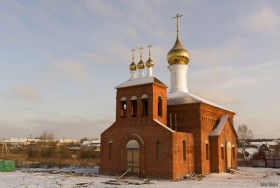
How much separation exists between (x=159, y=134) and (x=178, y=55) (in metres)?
8.73

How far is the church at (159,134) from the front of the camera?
20422 millimetres

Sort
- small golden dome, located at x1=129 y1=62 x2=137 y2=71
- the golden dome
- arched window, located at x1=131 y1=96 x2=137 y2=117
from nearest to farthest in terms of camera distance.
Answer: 1. arched window, located at x1=131 y1=96 x2=137 y2=117
2. small golden dome, located at x1=129 y1=62 x2=137 y2=71
3. the golden dome

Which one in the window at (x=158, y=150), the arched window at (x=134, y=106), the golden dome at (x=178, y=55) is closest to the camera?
the window at (x=158, y=150)

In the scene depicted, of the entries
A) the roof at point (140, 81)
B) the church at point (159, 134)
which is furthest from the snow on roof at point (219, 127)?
the roof at point (140, 81)

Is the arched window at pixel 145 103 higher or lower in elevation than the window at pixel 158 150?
higher

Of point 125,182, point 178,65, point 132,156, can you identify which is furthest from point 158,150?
point 178,65

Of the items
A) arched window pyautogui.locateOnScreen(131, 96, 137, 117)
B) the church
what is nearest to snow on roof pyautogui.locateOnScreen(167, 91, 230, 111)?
the church

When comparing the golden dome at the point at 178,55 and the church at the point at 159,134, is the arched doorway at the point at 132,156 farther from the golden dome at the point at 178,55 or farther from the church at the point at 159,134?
the golden dome at the point at 178,55

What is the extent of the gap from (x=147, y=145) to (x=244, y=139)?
48563 millimetres

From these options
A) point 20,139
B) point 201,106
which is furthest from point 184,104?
point 20,139

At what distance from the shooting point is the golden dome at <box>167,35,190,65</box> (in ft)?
88.2

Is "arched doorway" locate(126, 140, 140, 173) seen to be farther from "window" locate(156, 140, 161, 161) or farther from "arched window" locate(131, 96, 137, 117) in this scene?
"arched window" locate(131, 96, 137, 117)

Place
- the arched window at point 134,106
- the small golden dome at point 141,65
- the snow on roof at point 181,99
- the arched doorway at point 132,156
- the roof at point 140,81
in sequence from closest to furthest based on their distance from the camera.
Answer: the arched doorway at point 132,156
the roof at point 140,81
the arched window at point 134,106
the snow on roof at point 181,99
the small golden dome at point 141,65

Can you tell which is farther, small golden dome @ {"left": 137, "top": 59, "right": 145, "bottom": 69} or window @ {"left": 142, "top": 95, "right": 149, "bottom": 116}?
small golden dome @ {"left": 137, "top": 59, "right": 145, "bottom": 69}
